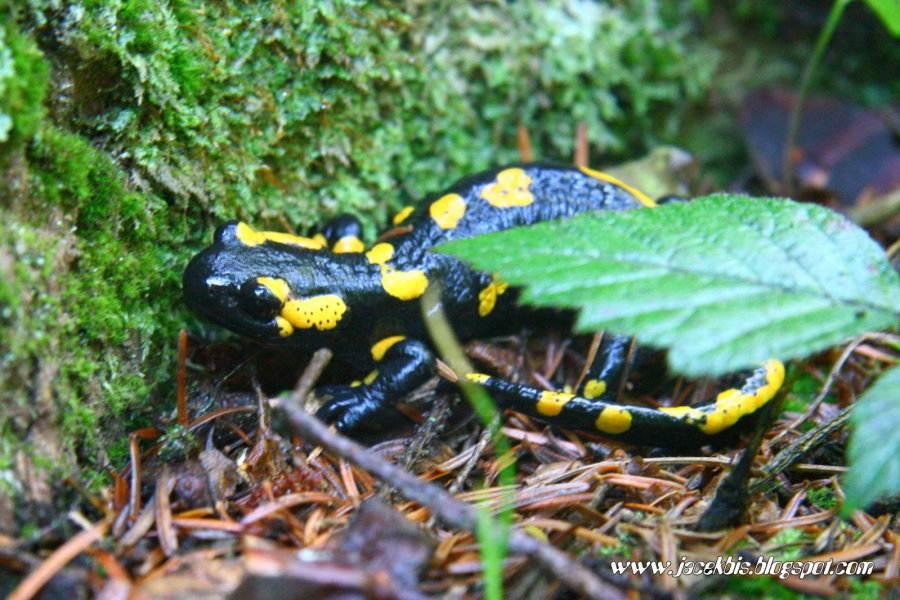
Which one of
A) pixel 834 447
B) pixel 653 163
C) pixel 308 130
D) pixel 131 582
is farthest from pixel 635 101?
pixel 131 582

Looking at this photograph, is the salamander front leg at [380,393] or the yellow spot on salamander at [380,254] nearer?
the salamander front leg at [380,393]

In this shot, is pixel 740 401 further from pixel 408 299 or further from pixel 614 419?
pixel 408 299

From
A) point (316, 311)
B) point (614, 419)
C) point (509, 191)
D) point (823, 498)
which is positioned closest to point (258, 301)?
point (316, 311)

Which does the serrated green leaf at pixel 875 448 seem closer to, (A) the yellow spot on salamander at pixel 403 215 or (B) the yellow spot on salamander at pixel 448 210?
(B) the yellow spot on salamander at pixel 448 210

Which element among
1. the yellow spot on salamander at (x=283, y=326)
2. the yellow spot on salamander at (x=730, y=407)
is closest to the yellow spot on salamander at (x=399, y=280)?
the yellow spot on salamander at (x=283, y=326)

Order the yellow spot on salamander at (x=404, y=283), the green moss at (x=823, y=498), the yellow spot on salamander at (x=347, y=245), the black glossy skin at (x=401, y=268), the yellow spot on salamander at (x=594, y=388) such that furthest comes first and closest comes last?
the yellow spot on salamander at (x=347, y=245), the yellow spot on salamander at (x=404, y=283), the yellow spot on salamander at (x=594, y=388), the black glossy skin at (x=401, y=268), the green moss at (x=823, y=498)

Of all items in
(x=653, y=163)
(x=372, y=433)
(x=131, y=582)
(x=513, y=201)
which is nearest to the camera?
(x=131, y=582)

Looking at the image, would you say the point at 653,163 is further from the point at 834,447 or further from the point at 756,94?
the point at 834,447
